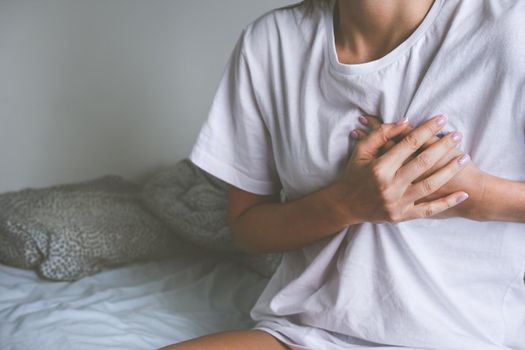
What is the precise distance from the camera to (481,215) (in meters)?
0.92

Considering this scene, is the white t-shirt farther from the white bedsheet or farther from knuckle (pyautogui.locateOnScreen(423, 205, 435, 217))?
the white bedsheet

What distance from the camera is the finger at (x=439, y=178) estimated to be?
0.89 m

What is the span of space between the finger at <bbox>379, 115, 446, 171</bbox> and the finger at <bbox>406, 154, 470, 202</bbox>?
38mm

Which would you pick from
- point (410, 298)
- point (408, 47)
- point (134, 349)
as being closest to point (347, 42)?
point (408, 47)

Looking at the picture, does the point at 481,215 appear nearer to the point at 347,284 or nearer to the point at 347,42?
the point at 347,284

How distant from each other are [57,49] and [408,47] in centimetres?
132

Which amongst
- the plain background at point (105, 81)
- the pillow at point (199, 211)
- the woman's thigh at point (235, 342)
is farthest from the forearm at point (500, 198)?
the plain background at point (105, 81)

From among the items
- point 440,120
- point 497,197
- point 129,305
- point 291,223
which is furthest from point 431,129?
point 129,305

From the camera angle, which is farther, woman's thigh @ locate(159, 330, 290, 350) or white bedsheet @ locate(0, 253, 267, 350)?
white bedsheet @ locate(0, 253, 267, 350)

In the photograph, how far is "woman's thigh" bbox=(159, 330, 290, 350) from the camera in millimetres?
959

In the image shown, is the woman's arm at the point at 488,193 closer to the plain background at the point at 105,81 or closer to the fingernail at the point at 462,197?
the fingernail at the point at 462,197

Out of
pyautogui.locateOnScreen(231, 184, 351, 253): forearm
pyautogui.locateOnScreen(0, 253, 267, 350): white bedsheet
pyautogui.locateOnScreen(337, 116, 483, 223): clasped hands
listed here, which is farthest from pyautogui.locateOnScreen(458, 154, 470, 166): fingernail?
pyautogui.locateOnScreen(0, 253, 267, 350): white bedsheet

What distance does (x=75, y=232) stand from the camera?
5.50ft

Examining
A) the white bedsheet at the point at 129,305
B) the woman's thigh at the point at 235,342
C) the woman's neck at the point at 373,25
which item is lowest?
the white bedsheet at the point at 129,305
